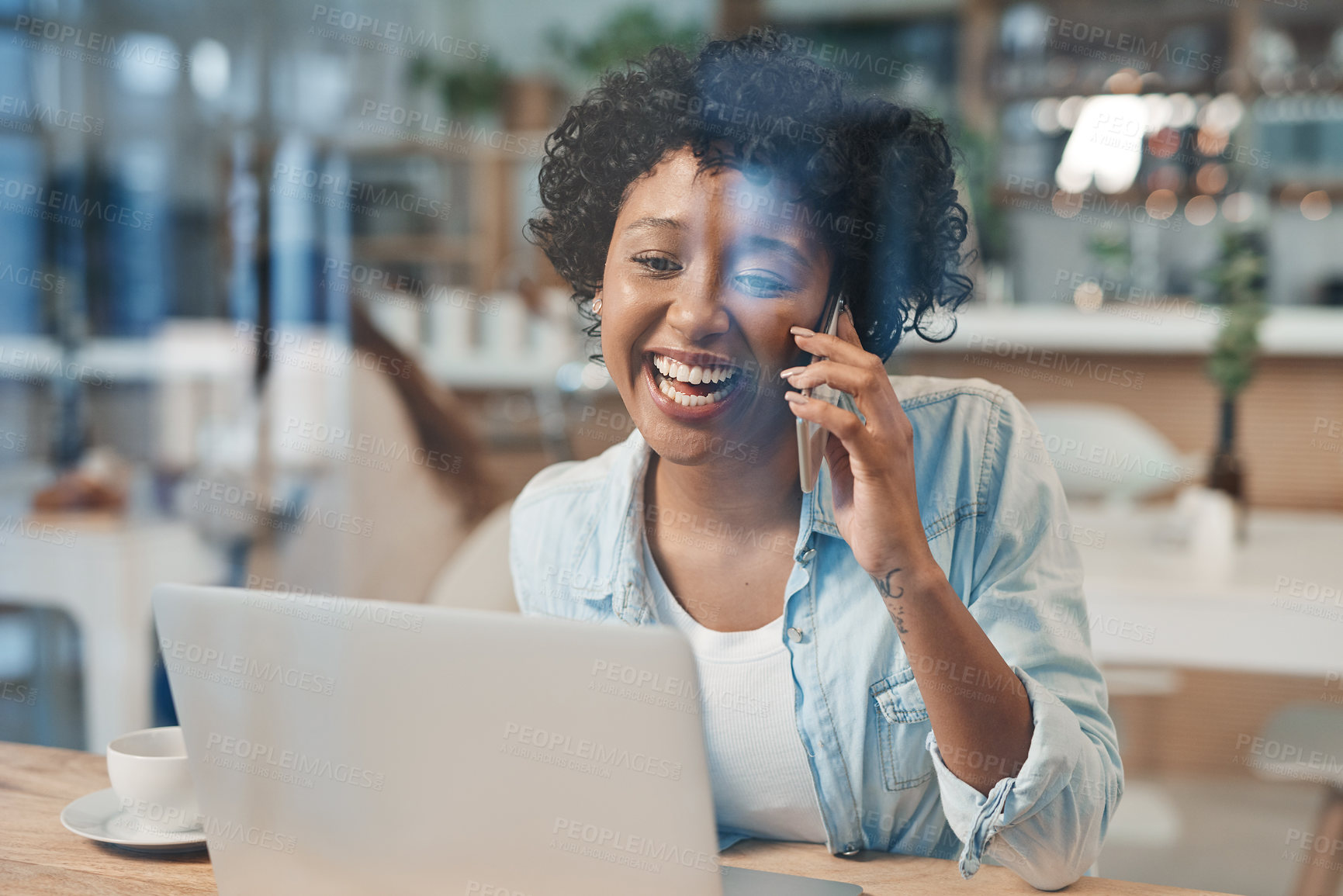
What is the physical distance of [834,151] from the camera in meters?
0.73

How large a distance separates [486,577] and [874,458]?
0.53 m

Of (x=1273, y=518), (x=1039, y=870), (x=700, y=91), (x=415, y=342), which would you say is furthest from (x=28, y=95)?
(x=1273, y=518)

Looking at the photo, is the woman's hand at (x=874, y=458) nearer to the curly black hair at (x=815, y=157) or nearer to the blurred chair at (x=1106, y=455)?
the curly black hair at (x=815, y=157)

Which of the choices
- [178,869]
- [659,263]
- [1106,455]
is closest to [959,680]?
[659,263]

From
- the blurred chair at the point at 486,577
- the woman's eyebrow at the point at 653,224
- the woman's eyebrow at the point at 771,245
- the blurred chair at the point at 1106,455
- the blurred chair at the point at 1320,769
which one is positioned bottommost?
the blurred chair at the point at 1320,769

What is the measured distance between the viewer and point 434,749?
572 mm

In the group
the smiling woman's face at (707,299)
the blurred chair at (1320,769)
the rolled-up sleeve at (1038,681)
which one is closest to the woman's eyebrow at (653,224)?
the smiling woman's face at (707,299)

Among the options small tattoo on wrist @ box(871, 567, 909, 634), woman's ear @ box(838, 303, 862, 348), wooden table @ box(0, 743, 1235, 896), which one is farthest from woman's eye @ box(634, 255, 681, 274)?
wooden table @ box(0, 743, 1235, 896)

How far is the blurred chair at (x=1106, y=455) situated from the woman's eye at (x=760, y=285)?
170 centimetres

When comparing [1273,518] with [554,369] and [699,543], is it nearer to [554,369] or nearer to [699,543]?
[554,369]

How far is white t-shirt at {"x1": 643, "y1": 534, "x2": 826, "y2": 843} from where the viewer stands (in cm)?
77

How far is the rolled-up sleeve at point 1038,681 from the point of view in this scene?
0.65 metres

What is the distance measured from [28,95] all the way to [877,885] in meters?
2.26

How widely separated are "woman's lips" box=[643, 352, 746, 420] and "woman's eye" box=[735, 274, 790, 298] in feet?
0.16
